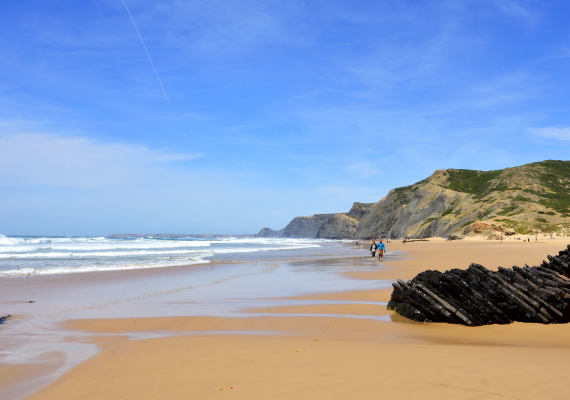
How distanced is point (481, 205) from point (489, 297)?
77087 mm

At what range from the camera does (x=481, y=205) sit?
7712 cm

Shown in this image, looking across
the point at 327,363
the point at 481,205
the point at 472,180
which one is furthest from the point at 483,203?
the point at 327,363

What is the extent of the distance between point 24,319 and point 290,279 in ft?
36.3

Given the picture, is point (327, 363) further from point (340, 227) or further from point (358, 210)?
point (358, 210)

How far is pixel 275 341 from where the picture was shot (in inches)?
278

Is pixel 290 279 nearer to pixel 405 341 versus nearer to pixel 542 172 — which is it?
pixel 405 341

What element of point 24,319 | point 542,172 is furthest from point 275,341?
point 542,172

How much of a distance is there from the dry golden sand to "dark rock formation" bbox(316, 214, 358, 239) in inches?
6419

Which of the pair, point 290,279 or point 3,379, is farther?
point 290,279

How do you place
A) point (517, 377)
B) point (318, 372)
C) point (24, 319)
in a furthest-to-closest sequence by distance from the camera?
1. point (24, 319)
2. point (318, 372)
3. point (517, 377)

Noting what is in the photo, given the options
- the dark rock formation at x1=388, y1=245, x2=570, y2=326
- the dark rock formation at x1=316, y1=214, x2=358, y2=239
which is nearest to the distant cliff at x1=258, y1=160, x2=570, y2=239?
the dark rock formation at x1=316, y1=214, x2=358, y2=239

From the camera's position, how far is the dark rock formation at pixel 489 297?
8.12 m

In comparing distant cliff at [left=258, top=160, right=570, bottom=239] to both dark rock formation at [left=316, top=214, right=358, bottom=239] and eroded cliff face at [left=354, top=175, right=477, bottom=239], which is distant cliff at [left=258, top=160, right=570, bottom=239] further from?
dark rock formation at [left=316, top=214, right=358, bottom=239]

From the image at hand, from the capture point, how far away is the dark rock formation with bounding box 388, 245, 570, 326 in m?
8.12
